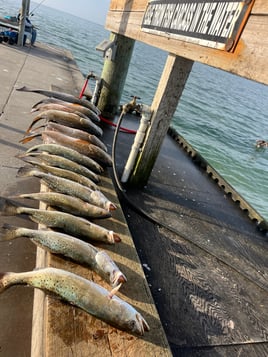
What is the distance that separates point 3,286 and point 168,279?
7.74 feet

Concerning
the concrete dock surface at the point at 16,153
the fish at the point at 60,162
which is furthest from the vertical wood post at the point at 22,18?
the fish at the point at 60,162

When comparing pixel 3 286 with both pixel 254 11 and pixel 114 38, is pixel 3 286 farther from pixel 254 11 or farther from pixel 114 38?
pixel 114 38

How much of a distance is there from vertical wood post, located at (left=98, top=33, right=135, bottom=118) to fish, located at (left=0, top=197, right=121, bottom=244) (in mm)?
6390

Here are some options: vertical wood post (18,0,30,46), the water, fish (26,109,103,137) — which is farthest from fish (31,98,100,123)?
vertical wood post (18,0,30,46)

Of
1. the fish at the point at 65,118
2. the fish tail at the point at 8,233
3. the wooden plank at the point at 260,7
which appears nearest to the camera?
the wooden plank at the point at 260,7

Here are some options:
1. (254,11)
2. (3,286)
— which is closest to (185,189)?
(254,11)

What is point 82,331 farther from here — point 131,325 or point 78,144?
point 78,144

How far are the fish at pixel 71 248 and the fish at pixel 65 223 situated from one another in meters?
0.20

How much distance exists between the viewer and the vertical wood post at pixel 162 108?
503 centimetres

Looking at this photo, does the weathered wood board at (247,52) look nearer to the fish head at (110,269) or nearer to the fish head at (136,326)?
the fish head at (110,269)

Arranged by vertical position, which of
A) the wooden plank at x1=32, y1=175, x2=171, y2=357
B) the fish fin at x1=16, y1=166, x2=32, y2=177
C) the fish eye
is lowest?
the wooden plank at x1=32, y1=175, x2=171, y2=357

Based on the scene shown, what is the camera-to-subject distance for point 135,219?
5.25m

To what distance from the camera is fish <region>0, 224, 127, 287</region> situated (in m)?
2.96

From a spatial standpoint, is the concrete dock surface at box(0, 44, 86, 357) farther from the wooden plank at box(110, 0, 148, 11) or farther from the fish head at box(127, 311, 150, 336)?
the wooden plank at box(110, 0, 148, 11)
